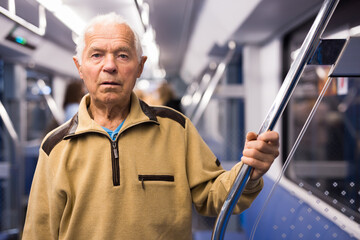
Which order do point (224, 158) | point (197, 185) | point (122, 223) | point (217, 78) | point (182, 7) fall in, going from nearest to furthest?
1. point (122, 223)
2. point (197, 185)
3. point (217, 78)
4. point (224, 158)
5. point (182, 7)

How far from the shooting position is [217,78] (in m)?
3.32

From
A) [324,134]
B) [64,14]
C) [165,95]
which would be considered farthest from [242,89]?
[324,134]

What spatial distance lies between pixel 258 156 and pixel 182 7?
3341 mm

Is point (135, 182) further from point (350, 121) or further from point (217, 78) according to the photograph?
point (350, 121)

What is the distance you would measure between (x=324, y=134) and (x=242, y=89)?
3.27 metres

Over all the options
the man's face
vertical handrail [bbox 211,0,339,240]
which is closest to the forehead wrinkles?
the man's face

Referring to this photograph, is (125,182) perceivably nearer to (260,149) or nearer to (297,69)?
(260,149)

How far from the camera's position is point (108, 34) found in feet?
4.35

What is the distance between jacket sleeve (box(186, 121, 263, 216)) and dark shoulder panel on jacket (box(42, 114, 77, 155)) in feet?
1.55

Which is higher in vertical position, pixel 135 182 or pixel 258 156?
pixel 258 156

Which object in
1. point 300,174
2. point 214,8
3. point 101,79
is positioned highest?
point 214,8

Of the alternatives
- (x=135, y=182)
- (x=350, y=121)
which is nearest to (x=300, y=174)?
(x=350, y=121)

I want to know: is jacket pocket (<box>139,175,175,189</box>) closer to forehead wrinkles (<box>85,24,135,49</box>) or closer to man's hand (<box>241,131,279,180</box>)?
man's hand (<box>241,131,279,180</box>)

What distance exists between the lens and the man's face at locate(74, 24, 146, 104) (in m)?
1.31
